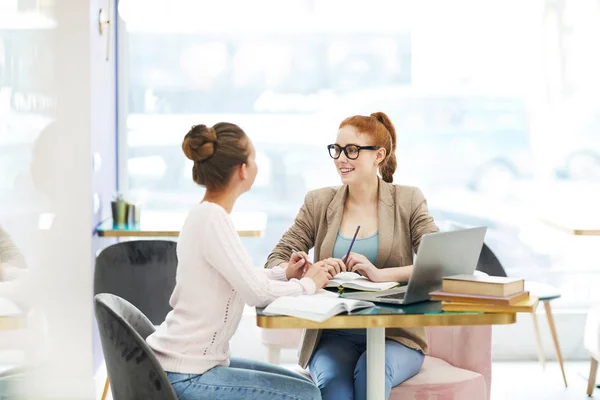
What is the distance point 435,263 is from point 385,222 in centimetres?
68

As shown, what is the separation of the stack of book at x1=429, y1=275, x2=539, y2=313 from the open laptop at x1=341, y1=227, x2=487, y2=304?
4 cm

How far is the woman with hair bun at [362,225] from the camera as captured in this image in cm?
261

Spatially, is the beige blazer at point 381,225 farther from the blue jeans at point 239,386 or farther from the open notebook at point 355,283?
the blue jeans at point 239,386

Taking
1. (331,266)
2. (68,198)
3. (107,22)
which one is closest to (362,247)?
(331,266)

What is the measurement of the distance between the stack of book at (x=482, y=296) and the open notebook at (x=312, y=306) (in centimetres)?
20

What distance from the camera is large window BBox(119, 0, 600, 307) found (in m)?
4.73

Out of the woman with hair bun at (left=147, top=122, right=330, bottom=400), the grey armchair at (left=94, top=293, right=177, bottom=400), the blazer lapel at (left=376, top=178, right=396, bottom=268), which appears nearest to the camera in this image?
the grey armchair at (left=94, top=293, right=177, bottom=400)

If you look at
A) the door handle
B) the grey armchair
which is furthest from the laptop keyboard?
the door handle

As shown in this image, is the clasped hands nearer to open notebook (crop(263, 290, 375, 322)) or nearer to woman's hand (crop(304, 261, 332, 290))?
woman's hand (crop(304, 261, 332, 290))

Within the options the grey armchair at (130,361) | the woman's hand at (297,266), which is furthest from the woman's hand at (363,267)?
the grey armchair at (130,361)

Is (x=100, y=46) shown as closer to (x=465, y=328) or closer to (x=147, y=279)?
(x=147, y=279)

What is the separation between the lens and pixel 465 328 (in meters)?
2.74

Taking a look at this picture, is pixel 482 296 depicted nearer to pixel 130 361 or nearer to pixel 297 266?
pixel 297 266

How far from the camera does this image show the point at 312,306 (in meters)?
2.08
